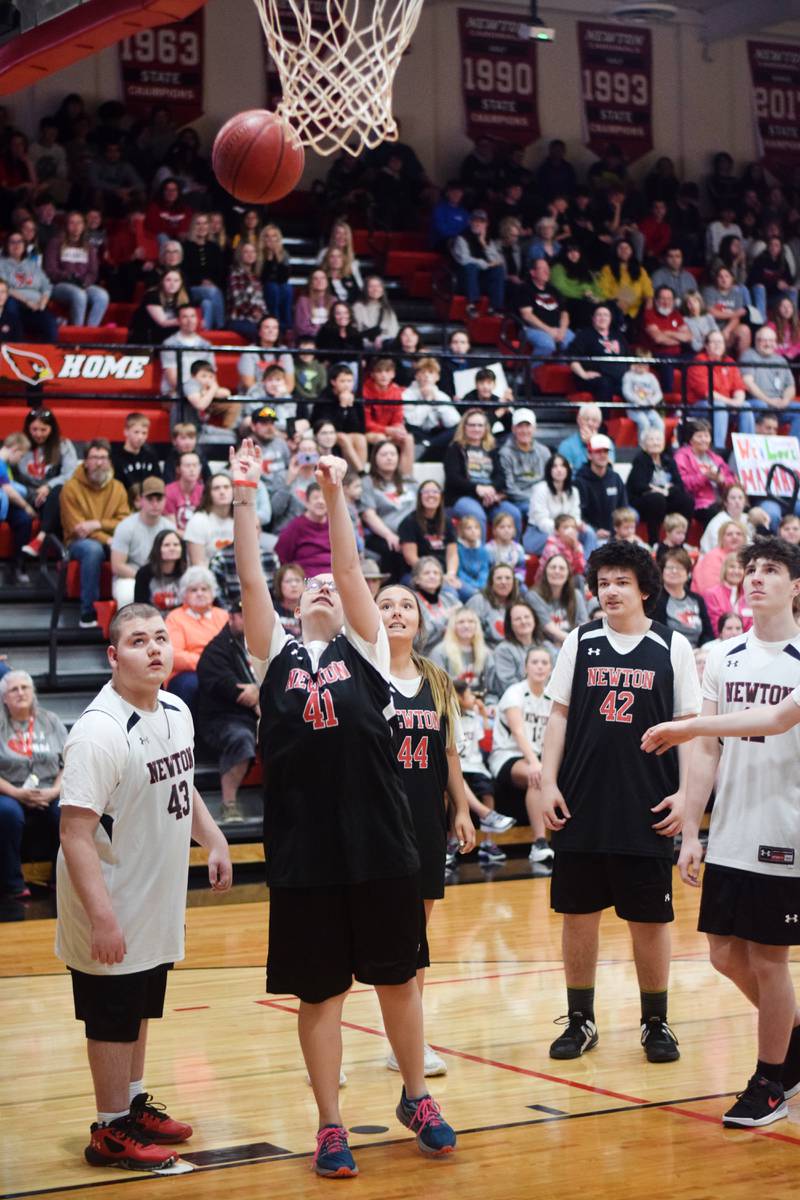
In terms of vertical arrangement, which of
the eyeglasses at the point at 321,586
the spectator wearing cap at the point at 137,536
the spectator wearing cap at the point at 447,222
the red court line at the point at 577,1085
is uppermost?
the spectator wearing cap at the point at 447,222

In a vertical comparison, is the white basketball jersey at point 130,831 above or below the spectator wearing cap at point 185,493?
below

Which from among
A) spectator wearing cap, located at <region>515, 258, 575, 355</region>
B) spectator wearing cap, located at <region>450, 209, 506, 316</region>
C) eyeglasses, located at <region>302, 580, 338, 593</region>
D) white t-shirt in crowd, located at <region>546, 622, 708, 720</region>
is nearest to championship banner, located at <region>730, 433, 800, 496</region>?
spectator wearing cap, located at <region>515, 258, 575, 355</region>

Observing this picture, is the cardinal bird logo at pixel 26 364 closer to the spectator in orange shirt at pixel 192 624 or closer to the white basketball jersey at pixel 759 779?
the spectator in orange shirt at pixel 192 624

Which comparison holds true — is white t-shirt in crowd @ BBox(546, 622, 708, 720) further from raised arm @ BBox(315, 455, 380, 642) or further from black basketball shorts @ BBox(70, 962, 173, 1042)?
black basketball shorts @ BBox(70, 962, 173, 1042)

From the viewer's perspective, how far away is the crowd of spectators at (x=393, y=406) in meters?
11.3

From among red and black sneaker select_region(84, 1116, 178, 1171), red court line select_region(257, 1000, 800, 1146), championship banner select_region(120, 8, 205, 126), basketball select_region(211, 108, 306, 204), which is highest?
championship banner select_region(120, 8, 205, 126)

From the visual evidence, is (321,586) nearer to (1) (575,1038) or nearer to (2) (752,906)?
(2) (752,906)

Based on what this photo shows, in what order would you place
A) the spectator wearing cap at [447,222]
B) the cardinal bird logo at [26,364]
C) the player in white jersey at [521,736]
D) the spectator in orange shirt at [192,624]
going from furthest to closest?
the spectator wearing cap at [447,222]
the cardinal bird logo at [26,364]
the player in white jersey at [521,736]
the spectator in orange shirt at [192,624]

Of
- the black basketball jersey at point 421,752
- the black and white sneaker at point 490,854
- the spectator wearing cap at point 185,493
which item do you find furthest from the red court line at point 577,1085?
the spectator wearing cap at point 185,493

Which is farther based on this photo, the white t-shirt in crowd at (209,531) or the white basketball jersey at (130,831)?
the white t-shirt in crowd at (209,531)

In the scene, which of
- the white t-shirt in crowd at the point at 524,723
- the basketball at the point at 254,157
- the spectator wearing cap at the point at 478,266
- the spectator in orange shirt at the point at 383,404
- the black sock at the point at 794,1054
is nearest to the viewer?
the black sock at the point at 794,1054

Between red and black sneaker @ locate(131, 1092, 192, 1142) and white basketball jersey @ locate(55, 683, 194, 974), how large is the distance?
471 millimetres

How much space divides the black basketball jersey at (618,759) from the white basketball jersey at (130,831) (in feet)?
5.49

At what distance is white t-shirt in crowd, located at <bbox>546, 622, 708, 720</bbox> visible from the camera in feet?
19.5
